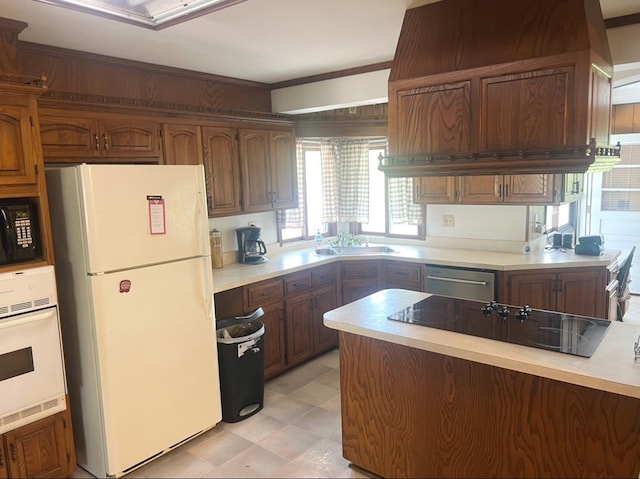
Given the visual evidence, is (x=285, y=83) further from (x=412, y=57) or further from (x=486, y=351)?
(x=486, y=351)

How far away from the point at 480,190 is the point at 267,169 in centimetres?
184

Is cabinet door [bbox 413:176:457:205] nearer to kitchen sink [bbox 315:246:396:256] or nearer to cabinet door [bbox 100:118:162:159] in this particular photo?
kitchen sink [bbox 315:246:396:256]

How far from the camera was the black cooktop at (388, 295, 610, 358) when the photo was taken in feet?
6.82

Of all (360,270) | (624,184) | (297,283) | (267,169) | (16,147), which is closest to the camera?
(16,147)

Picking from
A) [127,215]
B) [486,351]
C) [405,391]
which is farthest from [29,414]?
[486,351]

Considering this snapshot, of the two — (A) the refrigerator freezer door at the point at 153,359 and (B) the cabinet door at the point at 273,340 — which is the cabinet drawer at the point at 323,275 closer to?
(B) the cabinet door at the point at 273,340

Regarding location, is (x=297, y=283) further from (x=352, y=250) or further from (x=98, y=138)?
(x=98, y=138)

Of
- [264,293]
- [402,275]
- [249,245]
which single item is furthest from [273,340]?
[402,275]

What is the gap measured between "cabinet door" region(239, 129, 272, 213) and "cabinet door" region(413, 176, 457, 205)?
135 cm

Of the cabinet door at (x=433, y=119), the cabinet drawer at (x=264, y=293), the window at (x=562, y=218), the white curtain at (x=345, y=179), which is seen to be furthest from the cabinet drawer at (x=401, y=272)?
the cabinet door at (x=433, y=119)

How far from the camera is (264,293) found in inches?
144

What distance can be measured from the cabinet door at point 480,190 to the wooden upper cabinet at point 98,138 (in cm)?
251

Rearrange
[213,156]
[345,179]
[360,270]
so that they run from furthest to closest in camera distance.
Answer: [345,179], [360,270], [213,156]

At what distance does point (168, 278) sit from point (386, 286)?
214cm
